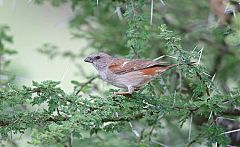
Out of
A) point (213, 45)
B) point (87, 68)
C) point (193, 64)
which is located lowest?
point (87, 68)

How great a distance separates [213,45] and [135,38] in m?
2.73

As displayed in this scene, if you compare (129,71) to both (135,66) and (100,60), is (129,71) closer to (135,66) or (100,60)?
(135,66)

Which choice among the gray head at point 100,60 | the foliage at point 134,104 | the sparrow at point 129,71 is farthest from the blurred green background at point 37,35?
the sparrow at point 129,71

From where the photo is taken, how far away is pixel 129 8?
17.1 ft

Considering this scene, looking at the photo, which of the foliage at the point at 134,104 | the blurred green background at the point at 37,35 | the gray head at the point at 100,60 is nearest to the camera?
the foliage at the point at 134,104

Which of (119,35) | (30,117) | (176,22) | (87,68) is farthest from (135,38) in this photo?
(87,68)

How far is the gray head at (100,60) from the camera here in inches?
213

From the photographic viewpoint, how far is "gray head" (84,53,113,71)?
5.42m

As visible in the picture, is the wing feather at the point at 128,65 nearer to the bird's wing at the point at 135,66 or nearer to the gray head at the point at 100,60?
the bird's wing at the point at 135,66

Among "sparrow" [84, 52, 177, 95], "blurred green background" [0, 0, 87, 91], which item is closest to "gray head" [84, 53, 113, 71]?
"sparrow" [84, 52, 177, 95]

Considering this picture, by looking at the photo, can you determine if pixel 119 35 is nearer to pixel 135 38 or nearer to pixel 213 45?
pixel 213 45

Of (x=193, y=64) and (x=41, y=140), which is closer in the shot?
(x=41, y=140)

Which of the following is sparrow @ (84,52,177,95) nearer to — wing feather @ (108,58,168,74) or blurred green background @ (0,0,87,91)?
wing feather @ (108,58,168,74)

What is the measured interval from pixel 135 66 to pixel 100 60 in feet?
1.97
